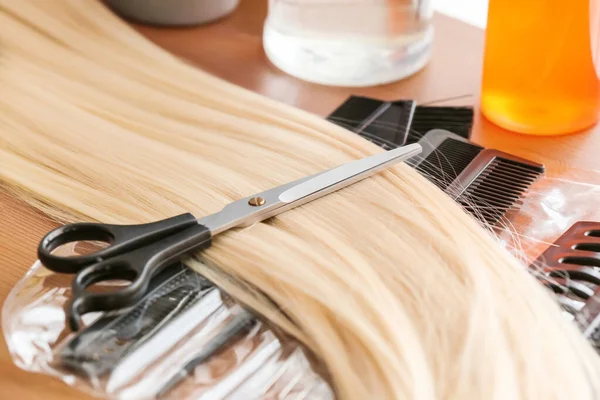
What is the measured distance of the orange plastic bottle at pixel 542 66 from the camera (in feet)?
2.01

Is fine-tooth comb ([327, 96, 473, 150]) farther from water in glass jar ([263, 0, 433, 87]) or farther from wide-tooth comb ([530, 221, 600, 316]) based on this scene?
wide-tooth comb ([530, 221, 600, 316])

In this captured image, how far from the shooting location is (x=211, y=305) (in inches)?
18.2

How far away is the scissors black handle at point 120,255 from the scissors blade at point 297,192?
24 millimetres

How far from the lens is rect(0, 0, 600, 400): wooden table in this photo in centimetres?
51

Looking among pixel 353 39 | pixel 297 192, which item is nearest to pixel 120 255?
pixel 297 192

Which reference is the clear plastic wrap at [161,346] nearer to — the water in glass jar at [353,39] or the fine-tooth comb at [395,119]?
the fine-tooth comb at [395,119]

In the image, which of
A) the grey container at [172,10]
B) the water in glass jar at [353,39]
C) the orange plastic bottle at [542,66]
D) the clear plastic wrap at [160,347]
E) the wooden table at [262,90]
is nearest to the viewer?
the clear plastic wrap at [160,347]

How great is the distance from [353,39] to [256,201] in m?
0.31

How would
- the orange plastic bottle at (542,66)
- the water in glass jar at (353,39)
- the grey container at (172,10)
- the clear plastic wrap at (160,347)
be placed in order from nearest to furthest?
the clear plastic wrap at (160,347) → the orange plastic bottle at (542,66) → the water in glass jar at (353,39) → the grey container at (172,10)

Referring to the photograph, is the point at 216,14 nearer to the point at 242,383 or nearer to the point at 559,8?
the point at 559,8

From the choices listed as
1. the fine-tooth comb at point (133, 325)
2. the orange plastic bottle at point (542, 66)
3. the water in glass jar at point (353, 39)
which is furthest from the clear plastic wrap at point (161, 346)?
the water in glass jar at point (353, 39)

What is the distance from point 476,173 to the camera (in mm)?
607

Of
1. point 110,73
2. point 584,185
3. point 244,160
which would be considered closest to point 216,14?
point 110,73

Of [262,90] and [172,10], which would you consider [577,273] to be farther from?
[172,10]
